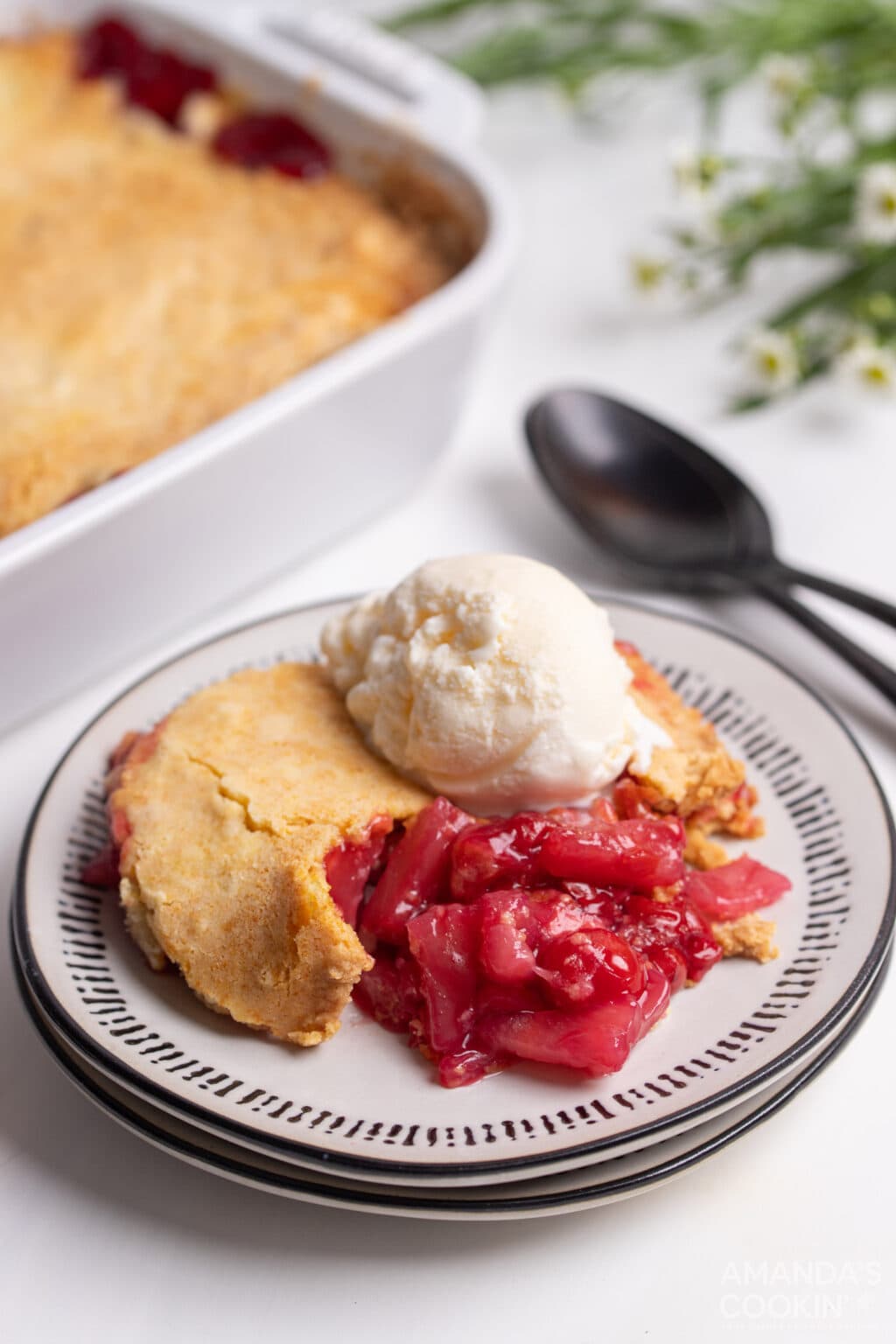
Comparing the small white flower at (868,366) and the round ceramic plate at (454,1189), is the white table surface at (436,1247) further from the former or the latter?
the small white flower at (868,366)

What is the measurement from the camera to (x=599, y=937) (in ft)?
3.67

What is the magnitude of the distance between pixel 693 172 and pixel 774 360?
40 cm

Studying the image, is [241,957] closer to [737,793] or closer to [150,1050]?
[150,1050]

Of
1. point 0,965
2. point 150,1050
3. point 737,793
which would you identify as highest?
point 737,793

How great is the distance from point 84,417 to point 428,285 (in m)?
0.60

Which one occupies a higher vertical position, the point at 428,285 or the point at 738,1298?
the point at 428,285

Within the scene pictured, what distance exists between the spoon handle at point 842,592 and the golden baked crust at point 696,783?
1.14 ft

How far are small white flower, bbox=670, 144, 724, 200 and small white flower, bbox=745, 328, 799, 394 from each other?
0.29m

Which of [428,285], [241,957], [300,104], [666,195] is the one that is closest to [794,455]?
[428,285]

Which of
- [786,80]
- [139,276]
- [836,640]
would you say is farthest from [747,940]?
[786,80]

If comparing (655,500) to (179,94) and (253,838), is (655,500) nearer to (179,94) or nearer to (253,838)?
(253,838)

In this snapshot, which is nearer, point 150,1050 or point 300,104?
point 150,1050

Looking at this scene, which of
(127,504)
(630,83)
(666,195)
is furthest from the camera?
(630,83)

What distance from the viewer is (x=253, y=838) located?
3.92 ft
